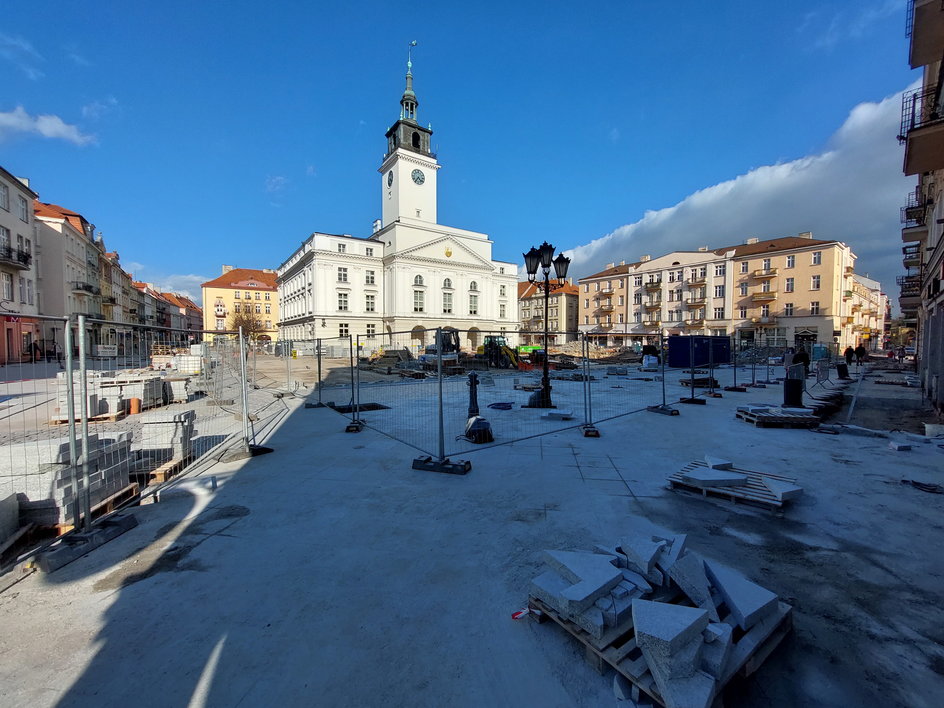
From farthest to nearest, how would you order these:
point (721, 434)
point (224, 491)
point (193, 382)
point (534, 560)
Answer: point (193, 382), point (721, 434), point (224, 491), point (534, 560)

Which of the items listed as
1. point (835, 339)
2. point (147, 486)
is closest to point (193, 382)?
point (147, 486)

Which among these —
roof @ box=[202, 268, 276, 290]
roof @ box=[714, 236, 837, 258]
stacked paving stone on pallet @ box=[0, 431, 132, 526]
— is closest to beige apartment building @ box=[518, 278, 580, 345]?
roof @ box=[714, 236, 837, 258]

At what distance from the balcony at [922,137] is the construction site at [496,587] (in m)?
6.88

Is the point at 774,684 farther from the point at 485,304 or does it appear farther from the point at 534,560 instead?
the point at 485,304

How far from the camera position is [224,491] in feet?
17.1

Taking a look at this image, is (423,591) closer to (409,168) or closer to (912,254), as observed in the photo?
(912,254)

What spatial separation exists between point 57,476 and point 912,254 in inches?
→ 1753

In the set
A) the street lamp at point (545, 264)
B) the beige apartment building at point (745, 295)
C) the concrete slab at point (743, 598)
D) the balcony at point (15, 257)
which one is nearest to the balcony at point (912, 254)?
the beige apartment building at point (745, 295)

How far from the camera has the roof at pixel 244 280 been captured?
84938 millimetres

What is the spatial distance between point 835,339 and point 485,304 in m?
44.0

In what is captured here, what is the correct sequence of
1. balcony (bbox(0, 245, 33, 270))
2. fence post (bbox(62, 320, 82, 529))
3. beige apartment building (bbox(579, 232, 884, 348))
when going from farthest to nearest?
beige apartment building (bbox(579, 232, 884, 348)) → balcony (bbox(0, 245, 33, 270)) → fence post (bbox(62, 320, 82, 529))

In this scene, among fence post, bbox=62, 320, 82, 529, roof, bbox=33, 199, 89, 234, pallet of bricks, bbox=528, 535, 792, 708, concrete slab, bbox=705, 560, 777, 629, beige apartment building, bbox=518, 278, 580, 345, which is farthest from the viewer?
beige apartment building, bbox=518, 278, 580, 345

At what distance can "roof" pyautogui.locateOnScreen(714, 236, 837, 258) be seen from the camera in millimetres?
45725

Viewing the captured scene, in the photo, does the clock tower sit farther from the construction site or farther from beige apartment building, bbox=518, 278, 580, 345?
the construction site
